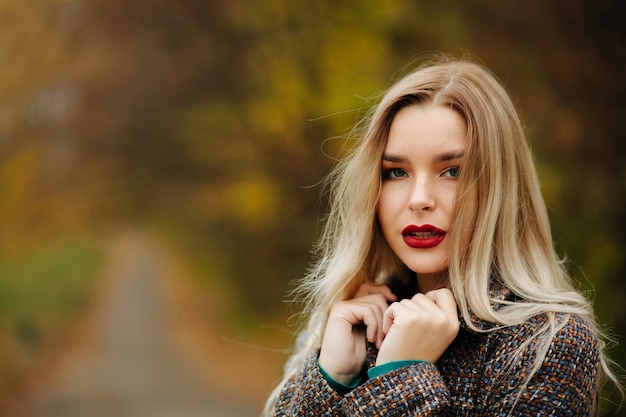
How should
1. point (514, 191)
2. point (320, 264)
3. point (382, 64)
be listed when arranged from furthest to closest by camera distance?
point (382, 64)
point (320, 264)
point (514, 191)

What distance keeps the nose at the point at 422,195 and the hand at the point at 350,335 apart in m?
0.30

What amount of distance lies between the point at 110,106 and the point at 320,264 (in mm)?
4791

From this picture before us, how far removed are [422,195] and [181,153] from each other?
4914 millimetres

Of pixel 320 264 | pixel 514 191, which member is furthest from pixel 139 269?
pixel 514 191

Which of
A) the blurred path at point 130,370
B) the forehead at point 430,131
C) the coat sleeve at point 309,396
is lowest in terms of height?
the blurred path at point 130,370

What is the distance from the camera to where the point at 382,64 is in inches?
222

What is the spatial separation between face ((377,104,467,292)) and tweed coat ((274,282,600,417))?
203mm

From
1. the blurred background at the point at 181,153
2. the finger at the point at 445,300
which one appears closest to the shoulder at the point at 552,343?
the finger at the point at 445,300

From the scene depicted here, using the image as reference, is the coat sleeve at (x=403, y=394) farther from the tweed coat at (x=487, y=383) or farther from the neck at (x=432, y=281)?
the neck at (x=432, y=281)

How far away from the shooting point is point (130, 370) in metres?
6.18

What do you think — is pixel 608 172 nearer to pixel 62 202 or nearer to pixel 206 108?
pixel 206 108

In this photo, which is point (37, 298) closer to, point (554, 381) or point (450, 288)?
point (450, 288)

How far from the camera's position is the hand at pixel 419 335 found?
1.71 m

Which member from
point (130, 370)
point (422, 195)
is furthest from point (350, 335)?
point (130, 370)
